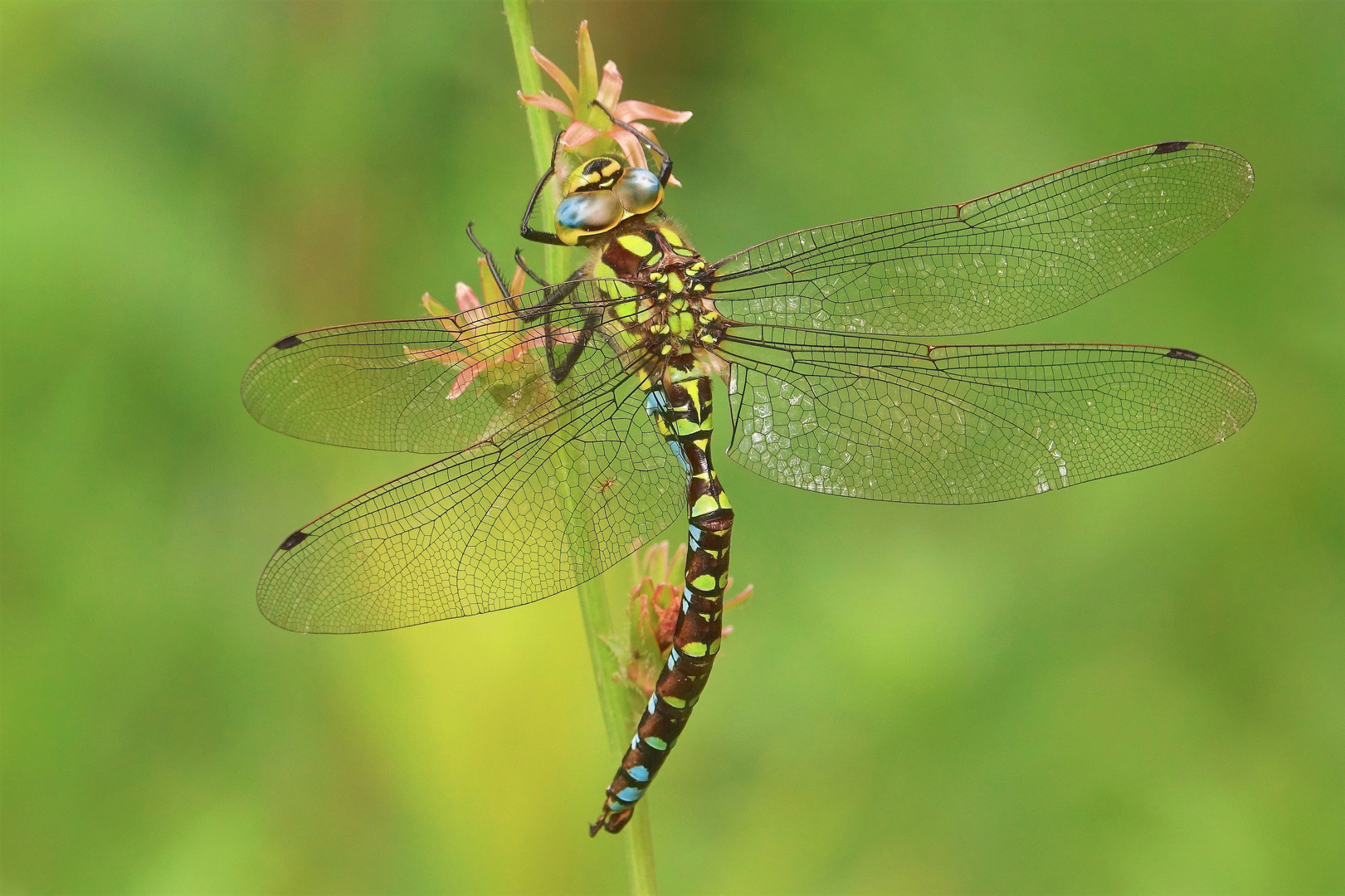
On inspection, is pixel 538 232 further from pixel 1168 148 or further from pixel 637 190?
pixel 1168 148

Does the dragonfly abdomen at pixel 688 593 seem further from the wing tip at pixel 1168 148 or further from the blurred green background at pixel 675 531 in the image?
the wing tip at pixel 1168 148

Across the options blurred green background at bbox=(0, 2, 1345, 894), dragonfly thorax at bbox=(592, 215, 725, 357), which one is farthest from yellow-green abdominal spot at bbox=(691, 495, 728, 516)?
blurred green background at bbox=(0, 2, 1345, 894)

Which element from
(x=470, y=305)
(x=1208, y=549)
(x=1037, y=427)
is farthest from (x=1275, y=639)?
(x=470, y=305)

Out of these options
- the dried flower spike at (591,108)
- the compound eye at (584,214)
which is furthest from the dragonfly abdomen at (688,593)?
the dried flower spike at (591,108)

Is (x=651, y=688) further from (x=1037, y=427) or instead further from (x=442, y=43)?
(x=442, y=43)

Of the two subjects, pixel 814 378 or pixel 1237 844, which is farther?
pixel 1237 844

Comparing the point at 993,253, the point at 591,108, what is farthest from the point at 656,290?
the point at 993,253

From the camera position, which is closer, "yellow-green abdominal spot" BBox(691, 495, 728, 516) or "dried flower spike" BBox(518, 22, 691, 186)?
"dried flower spike" BBox(518, 22, 691, 186)

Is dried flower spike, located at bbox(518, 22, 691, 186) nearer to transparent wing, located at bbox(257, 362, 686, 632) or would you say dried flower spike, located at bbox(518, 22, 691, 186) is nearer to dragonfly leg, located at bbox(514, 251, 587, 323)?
dragonfly leg, located at bbox(514, 251, 587, 323)
